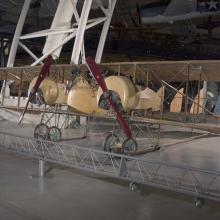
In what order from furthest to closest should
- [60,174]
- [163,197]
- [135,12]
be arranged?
[135,12] < [60,174] < [163,197]

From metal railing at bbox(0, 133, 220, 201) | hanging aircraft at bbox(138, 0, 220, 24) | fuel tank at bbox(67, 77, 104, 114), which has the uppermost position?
hanging aircraft at bbox(138, 0, 220, 24)

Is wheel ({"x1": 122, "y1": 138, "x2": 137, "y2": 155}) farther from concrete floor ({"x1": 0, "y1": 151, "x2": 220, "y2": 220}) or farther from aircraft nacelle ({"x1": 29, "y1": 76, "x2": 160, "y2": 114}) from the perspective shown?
concrete floor ({"x1": 0, "y1": 151, "x2": 220, "y2": 220})

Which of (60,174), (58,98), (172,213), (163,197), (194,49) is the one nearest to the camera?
(172,213)

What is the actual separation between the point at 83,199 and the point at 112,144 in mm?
2685

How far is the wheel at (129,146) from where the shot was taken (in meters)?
7.53

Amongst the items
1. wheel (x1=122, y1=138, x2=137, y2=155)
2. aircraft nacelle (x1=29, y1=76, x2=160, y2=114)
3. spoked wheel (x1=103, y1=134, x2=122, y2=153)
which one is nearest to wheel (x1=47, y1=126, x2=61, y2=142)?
aircraft nacelle (x1=29, y1=76, x2=160, y2=114)

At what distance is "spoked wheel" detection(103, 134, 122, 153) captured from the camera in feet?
25.3

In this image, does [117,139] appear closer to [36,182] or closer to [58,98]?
[58,98]

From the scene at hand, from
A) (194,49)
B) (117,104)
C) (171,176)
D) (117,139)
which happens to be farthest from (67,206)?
(194,49)

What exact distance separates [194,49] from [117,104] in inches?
756

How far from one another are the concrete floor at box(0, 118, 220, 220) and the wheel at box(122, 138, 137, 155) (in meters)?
0.80

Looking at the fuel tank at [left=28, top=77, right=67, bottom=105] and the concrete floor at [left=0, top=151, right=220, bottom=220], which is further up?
the fuel tank at [left=28, top=77, right=67, bottom=105]

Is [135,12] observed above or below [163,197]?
above

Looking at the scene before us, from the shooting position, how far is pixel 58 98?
29.1ft
